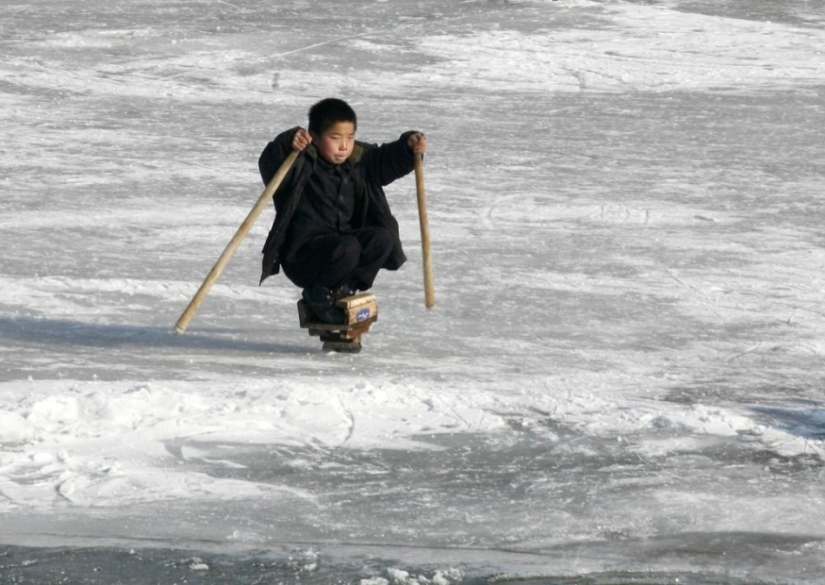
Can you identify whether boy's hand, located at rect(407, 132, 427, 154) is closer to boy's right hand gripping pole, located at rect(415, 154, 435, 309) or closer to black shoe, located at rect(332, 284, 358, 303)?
boy's right hand gripping pole, located at rect(415, 154, 435, 309)

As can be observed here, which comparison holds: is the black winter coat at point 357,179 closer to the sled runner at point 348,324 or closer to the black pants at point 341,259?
the black pants at point 341,259

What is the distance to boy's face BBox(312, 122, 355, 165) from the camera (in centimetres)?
579

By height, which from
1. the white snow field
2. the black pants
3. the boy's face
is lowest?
the white snow field

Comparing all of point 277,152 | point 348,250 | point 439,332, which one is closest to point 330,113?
point 277,152

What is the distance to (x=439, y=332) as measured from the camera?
6.35 m

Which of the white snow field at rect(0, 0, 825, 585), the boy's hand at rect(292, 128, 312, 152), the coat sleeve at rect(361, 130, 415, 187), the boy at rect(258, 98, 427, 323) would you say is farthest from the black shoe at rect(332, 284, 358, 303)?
the boy's hand at rect(292, 128, 312, 152)

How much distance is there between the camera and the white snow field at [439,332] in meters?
4.13

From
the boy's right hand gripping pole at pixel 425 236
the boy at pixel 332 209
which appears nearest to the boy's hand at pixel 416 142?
the boy at pixel 332 209

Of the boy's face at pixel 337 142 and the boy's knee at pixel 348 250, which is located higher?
the boy's face at pixel 337 142

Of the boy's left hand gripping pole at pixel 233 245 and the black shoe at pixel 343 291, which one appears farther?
the black shoe at pixel 343 291

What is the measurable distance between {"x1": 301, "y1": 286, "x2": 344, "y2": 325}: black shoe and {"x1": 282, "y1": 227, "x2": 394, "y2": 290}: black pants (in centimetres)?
2

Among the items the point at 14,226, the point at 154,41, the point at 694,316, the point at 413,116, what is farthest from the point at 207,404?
the point at 154,41

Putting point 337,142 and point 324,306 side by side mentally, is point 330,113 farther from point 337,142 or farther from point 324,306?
point 324,306

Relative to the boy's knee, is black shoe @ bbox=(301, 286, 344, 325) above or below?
below
